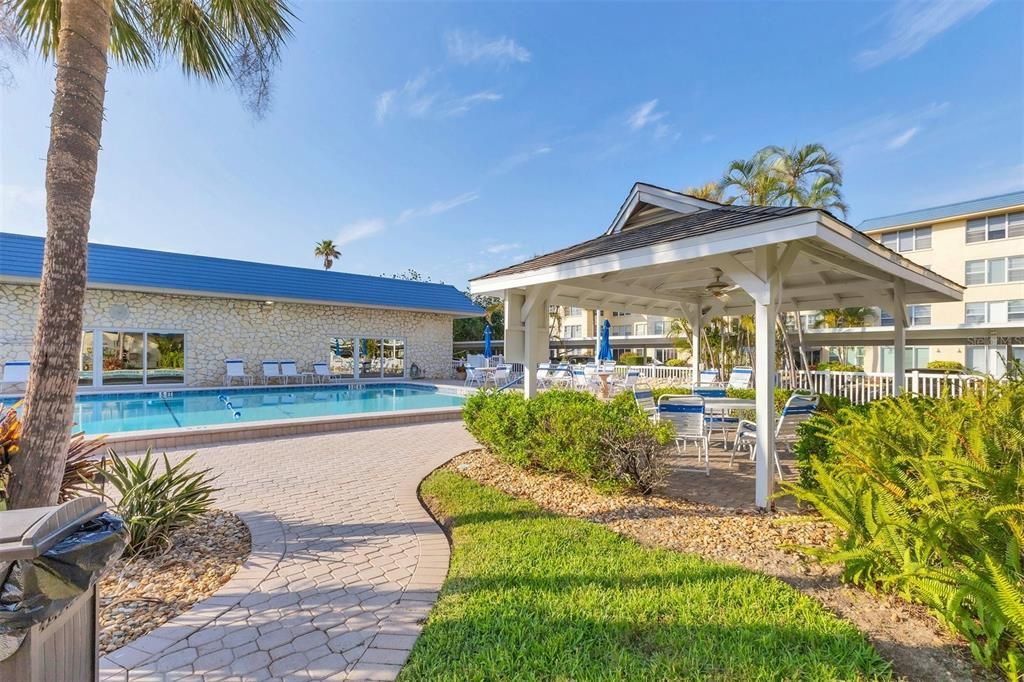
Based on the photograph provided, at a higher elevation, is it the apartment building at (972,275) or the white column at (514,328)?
the apartment building at (972,275)

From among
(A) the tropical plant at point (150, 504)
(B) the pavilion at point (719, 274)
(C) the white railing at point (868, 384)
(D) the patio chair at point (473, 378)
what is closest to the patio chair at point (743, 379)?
(C) the white railing at point (868, 384)

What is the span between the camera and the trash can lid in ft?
4.64

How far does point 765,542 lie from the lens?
4.25m

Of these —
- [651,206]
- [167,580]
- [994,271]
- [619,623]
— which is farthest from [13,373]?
[994,271]

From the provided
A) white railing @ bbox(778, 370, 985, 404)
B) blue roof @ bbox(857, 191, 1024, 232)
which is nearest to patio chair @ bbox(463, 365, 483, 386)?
white railing @ bbox(778, 370, 985, 404)

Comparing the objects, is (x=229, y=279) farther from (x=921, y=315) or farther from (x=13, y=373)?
(x=921, y=315)

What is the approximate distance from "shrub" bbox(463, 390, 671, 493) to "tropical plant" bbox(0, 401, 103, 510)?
185 inches

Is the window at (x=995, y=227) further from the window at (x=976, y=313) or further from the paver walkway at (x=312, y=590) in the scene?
the paver walkway at (x=312, y=590)

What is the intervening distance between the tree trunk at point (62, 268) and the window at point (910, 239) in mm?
36158

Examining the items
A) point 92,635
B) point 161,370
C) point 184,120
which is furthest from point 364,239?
point 92,635

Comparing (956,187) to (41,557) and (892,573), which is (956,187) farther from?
(41,557)

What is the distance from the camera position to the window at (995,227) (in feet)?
80.1

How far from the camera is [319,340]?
21984mm

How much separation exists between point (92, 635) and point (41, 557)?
71cm
